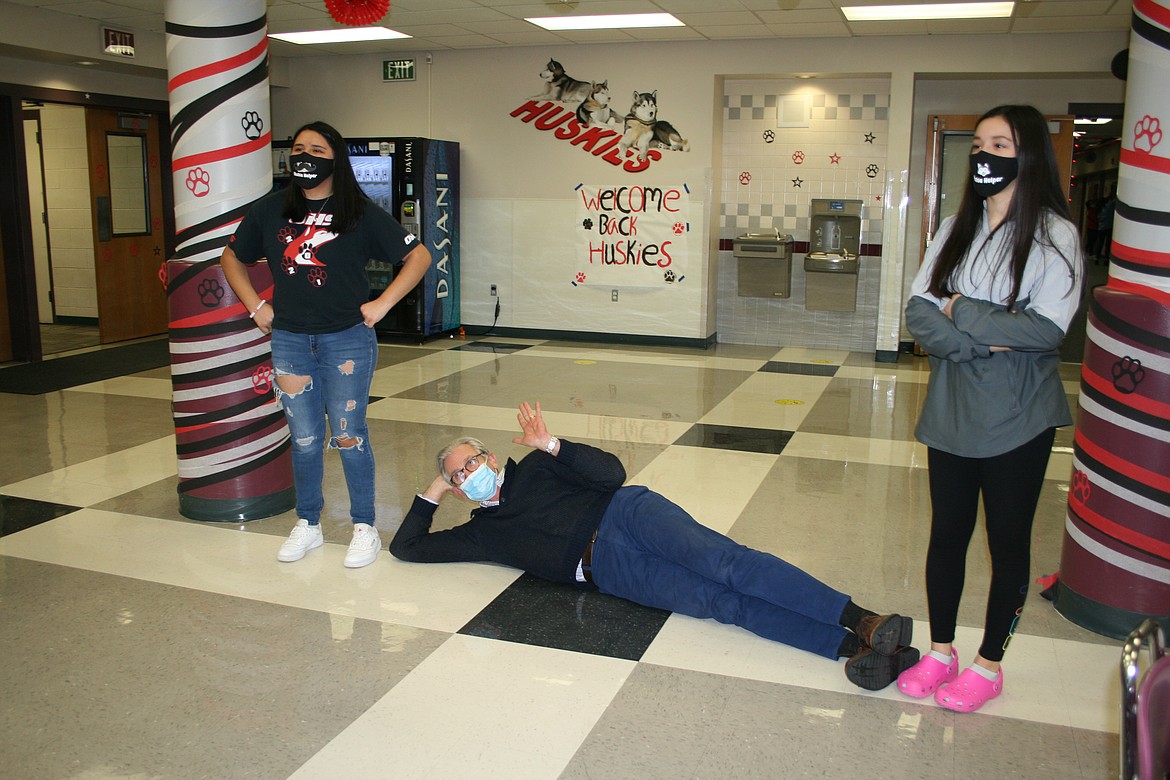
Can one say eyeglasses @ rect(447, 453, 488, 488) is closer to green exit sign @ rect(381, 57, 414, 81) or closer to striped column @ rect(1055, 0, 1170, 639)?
striped column @ rect(1055, 0, 1170, 639)

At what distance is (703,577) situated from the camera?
2.91 metres

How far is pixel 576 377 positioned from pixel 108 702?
5.07 meters

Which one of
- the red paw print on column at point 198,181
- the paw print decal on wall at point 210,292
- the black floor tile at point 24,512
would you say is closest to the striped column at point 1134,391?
the paw print decal on wall at point 210,292

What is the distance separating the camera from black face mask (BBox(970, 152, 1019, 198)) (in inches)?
88.7

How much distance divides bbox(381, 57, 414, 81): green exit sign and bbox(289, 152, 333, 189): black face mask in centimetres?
669

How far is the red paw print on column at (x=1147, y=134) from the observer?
2875mm

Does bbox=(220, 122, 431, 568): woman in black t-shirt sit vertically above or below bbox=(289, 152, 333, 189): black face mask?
below

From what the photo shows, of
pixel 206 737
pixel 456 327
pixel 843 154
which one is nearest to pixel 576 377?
pixel 456 327

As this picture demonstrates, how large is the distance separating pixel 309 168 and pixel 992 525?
2.35 meters

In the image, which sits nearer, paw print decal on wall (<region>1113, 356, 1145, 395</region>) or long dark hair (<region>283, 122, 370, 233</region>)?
paw print decal on wall (<region>1113, 356, 1145, 395</region>)

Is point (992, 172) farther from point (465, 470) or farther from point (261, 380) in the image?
point (261, 380)

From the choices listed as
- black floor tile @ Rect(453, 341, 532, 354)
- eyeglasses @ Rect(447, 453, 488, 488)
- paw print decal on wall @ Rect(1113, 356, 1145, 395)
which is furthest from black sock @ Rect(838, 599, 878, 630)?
black floor tile @ Rect(453, 341, 532, 354)

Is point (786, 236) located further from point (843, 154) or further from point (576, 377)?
point (576, 377)

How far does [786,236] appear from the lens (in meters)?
8.94
